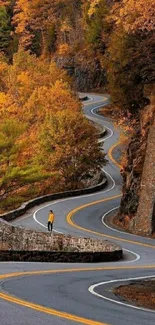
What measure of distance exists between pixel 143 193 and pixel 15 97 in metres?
40.2

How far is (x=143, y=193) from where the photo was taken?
122 feet

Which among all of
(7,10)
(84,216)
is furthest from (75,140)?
(7,10)

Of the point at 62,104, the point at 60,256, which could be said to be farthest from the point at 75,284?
the point at 62,104

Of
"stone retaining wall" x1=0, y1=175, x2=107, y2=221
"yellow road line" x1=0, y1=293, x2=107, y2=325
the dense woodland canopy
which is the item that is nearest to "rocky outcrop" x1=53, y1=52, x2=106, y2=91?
the dense woodland canopy

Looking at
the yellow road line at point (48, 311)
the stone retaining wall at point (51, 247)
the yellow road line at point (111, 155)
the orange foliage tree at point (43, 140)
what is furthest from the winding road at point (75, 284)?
the yellow road line at point (111, 155)

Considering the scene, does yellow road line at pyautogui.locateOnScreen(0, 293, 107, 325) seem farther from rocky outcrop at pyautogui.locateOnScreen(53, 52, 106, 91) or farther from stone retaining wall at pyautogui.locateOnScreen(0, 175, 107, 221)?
rocky outcrop at pyautogui.locateOnScreen(53, 52, 106, 91)

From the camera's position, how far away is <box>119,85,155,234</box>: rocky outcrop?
36469mm

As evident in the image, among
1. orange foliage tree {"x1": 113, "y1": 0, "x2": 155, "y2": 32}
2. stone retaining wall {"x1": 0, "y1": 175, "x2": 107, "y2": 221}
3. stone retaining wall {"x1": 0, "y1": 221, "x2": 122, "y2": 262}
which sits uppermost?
orange foliage tree {"x1": 113, "y1": 0, "x2": 155, "y2": 32}

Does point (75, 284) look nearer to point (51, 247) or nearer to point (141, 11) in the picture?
point (51, 247)

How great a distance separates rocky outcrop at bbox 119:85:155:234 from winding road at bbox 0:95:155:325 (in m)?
1.60

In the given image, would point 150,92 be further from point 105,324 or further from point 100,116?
point 100,116

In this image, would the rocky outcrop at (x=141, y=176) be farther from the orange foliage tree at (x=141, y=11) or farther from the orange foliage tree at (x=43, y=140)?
the orange foliage tree at (x=43, y=140)

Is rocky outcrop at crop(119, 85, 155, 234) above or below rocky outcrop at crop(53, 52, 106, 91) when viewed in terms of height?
below

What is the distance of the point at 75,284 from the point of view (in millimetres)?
17500
